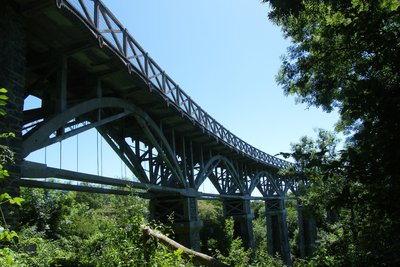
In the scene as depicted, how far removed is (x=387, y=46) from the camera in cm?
399

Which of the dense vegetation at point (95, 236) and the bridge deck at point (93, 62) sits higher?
the bridge deck at point (93, 62)

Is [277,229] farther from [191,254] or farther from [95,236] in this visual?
[191,254]

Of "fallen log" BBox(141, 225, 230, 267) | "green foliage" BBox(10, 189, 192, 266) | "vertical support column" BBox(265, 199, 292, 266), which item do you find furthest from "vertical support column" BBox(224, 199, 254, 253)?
"fallen log" BBox(141, 225, 230, 267)

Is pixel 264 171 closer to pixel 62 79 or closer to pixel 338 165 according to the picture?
pixel 62 79

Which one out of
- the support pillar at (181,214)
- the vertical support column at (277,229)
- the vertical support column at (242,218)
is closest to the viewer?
the support pillar at (181,214)

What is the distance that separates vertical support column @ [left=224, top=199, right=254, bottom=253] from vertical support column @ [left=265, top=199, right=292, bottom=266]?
10.2 metres

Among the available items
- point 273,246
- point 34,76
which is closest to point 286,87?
point 34,76

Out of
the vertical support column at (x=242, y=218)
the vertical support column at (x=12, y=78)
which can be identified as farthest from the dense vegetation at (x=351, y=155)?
the vertical support column at (x=242, y=218)

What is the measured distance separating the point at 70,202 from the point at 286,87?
626 inches

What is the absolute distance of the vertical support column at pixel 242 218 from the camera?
3188 cm

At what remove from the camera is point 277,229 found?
4303 centimetres

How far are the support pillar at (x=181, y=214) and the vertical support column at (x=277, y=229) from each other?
2350 cm

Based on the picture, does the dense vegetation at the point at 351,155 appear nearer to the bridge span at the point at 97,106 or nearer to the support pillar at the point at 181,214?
the bridge span at the point at 97,106

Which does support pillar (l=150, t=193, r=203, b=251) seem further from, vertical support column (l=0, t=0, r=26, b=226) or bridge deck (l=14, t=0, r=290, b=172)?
vertical support column (l=0, t=0, r=26, b=226)
